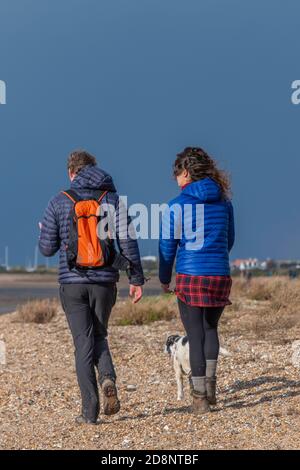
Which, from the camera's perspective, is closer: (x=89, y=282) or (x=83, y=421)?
(x=89, y=282)

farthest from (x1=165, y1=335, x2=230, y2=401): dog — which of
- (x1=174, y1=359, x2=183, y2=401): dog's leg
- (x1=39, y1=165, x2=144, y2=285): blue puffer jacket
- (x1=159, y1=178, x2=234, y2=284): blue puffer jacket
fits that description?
(x1=39, y1=165, x2=144, y2=285): blue puffer jacket

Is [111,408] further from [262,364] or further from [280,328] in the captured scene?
[280,328]

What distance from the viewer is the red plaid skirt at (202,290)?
7.84 meters

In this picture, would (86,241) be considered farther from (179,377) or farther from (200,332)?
(179,377)

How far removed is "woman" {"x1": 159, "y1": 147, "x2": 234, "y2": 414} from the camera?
782 cm

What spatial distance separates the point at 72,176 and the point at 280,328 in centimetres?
758

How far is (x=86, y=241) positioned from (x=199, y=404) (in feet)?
5.81

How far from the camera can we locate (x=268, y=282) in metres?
23.3

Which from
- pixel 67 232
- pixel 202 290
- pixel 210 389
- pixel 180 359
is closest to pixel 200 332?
pixel 202 290

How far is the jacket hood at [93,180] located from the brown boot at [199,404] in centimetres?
193

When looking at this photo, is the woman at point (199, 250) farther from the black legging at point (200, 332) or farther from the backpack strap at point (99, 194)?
the backpack strap at point (99, 194)

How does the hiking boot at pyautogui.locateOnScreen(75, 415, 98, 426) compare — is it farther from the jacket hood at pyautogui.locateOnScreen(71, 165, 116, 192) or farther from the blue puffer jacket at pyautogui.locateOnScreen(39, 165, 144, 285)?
the jacket hood at pyautogui.locateOnScreen(71, 165, 116, 192)

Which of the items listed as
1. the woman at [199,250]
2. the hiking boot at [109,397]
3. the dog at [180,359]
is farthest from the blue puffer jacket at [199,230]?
the dog at [180,359]

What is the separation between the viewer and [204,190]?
7.82 meters
